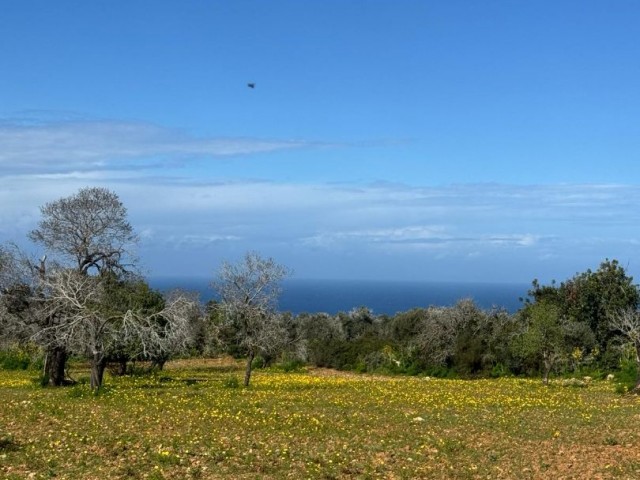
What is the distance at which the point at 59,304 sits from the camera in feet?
127

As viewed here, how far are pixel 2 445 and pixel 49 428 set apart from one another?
3.18 m

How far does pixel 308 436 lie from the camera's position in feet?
75.7

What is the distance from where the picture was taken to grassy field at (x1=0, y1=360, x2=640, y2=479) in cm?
1864

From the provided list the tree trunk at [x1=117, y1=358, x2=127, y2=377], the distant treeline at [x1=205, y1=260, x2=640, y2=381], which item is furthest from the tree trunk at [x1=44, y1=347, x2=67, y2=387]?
the distant treeline at [x1=205, y1=260, x2=640, y2=381]

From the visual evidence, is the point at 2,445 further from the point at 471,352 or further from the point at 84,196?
the point at 471,352

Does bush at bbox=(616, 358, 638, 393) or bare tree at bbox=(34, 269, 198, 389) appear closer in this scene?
bare tree at bbox=(34, 269, 198, 389)

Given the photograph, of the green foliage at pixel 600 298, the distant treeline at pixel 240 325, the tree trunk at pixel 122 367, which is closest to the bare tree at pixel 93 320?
the distant treeline at pixel 240 325

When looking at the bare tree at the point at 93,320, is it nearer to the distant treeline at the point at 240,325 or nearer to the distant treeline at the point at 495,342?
the distant treeline at the point at 240,325

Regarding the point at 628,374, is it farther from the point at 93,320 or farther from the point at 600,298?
the point at 93,320

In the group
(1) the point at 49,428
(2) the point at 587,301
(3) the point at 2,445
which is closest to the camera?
(3) the point at 2,445

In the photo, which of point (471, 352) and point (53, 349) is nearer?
point (53, 349)

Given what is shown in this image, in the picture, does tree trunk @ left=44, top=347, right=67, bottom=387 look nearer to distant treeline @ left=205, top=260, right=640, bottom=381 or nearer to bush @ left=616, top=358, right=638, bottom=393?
distant treeline @ left=205, top=260, right=640, bottom=381

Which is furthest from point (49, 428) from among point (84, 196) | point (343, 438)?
point (84, 196)

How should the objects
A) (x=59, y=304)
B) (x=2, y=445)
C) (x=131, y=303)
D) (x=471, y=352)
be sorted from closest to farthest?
(x=2, y=445), (x=59, y=304), (x=131, y=303), (x=471, y=352)
